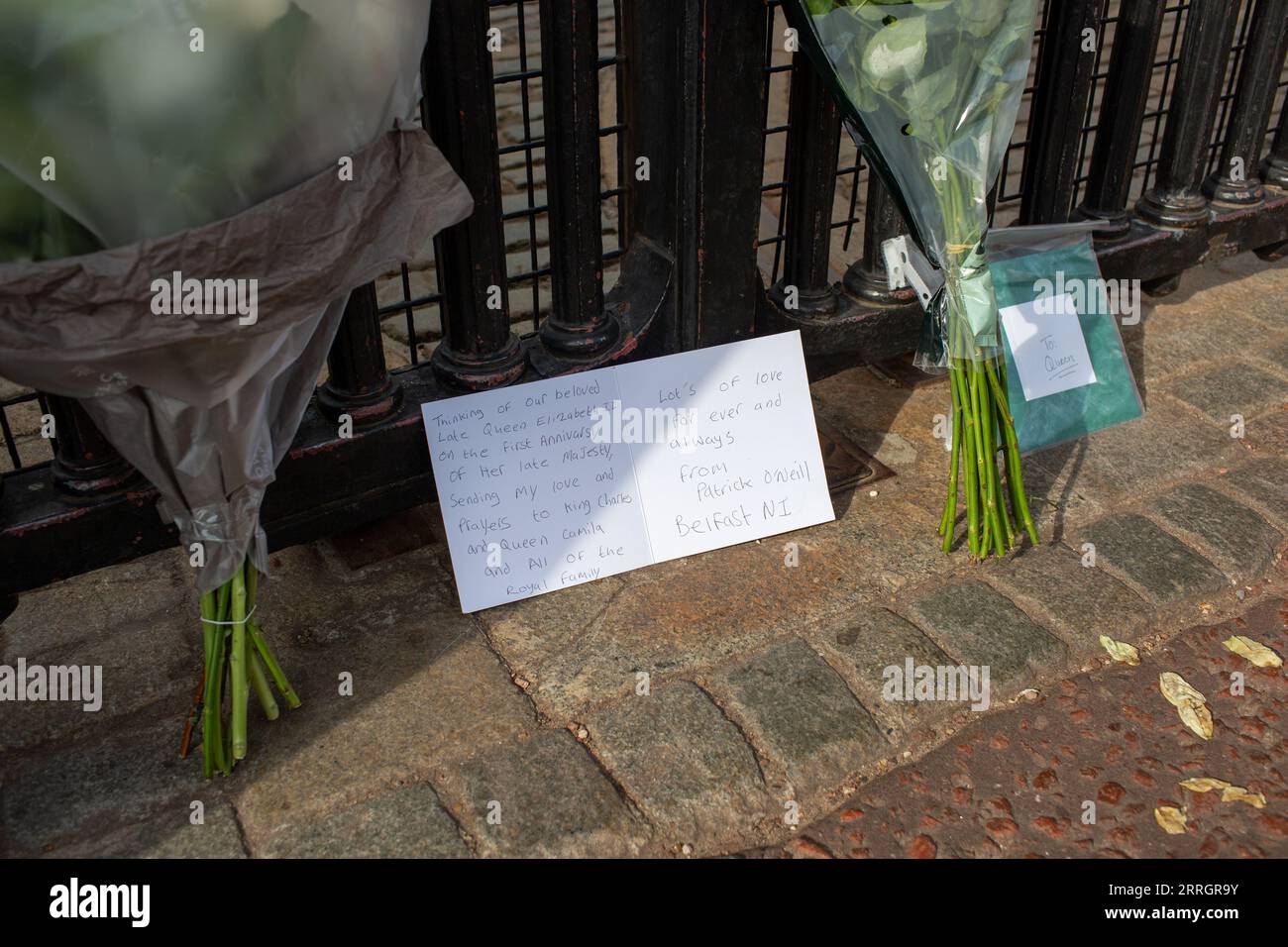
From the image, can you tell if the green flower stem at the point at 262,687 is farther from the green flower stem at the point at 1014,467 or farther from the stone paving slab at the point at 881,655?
the green flower stem at the point at 1014,467

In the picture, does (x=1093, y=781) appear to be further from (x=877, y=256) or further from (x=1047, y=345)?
(x=877, y=256)

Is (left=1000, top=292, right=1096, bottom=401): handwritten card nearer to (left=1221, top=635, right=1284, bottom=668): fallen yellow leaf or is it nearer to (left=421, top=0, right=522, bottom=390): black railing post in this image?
(left=1221, top=635, right=1284, bottom=668): fallen yellow leaf

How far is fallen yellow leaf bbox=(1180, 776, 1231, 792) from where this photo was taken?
2.37 meters

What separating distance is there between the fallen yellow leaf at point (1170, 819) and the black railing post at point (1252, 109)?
7.48ft

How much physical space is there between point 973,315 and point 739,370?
Result: 1.89 ft

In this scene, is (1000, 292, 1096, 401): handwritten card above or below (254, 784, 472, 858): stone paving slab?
above

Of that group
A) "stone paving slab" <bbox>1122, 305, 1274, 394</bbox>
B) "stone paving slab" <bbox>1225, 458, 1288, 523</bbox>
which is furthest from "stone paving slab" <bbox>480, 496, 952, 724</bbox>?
"stone paving slab" <bbox>1122, 305, 1274, 394</bbox>

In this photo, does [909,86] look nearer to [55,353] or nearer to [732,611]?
[732,611]

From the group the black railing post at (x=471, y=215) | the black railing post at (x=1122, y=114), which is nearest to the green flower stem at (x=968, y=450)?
the black railing post at (x=471, y=215)

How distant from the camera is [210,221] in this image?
80.3 inches

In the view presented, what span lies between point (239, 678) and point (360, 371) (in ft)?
2.32

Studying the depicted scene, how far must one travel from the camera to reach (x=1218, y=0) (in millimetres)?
3371

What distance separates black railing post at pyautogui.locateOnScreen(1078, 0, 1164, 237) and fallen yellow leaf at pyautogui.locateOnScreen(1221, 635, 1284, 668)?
1.37 m

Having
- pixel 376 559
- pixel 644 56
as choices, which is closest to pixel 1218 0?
pixel 644 56
